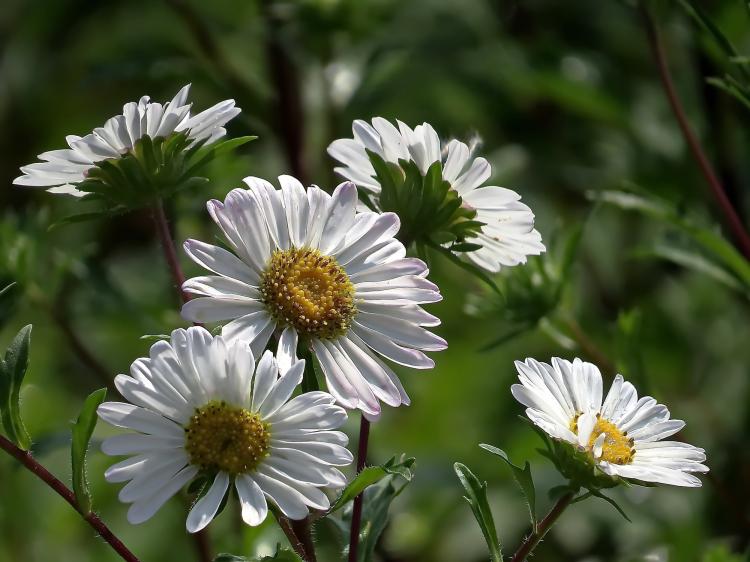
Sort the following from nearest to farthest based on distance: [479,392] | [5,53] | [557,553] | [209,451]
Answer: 1. [209,451]
2. [557,553]
3. [479,392]
4. [5,53]

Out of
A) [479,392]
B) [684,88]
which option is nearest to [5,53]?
[479,392]

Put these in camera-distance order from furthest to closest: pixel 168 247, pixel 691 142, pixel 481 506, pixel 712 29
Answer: pixel 691 142, pixel 712 29, pixel 168 247, pixel 481 506

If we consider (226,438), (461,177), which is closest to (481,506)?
(226,438)

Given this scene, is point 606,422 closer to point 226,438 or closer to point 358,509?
point 358,509

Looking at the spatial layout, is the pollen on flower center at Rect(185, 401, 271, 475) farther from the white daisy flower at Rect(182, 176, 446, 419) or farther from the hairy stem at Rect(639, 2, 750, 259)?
the hairy stem at Rect(639, 2, 750, 259)

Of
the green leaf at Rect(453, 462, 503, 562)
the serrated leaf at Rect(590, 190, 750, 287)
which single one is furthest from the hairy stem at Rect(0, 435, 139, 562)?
the serrated leaf at Rect(590, 190, 750, 287)

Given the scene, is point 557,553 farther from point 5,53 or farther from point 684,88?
point 5,53
